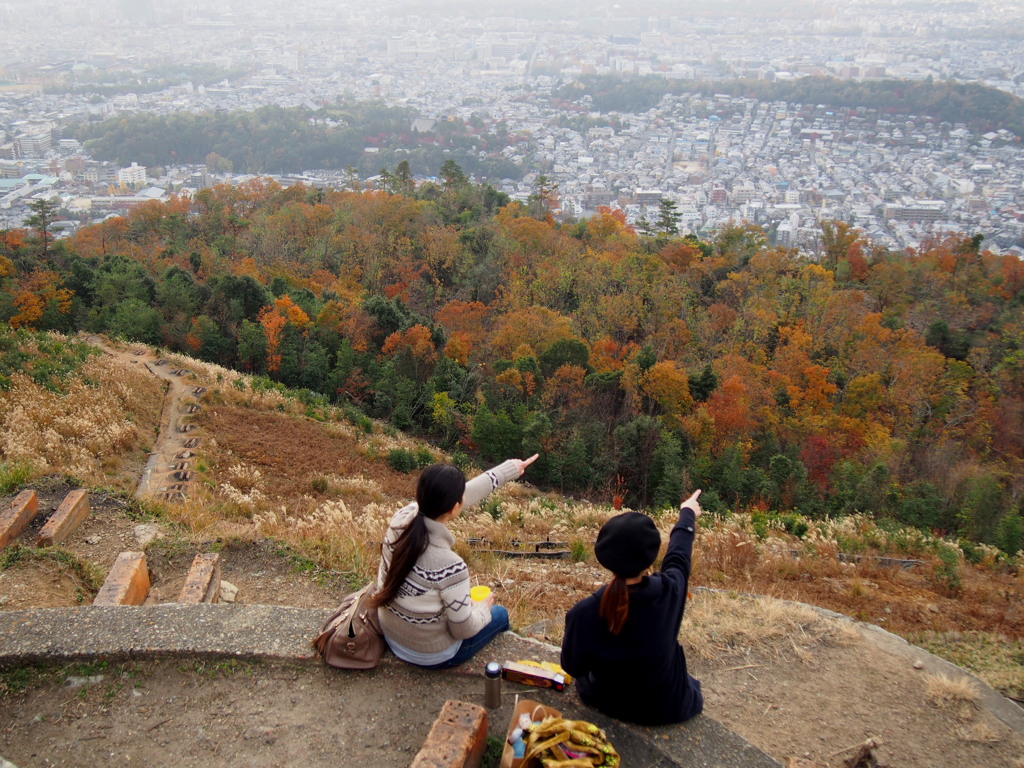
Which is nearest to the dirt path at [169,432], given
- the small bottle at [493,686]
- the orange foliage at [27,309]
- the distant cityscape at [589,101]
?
the orange foliage at [27,309]

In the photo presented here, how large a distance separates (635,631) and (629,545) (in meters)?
0.46

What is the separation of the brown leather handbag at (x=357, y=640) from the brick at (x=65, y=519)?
3.60m

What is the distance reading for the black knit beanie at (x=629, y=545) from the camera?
9.23 feet

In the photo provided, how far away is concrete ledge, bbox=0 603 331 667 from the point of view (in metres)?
3.97

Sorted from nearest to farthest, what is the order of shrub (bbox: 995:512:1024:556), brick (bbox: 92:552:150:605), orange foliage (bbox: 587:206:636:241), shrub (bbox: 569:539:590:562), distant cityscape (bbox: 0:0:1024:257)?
brick (bbox: 92:552:150:605), shrub (bbox: 569:539:590:562), shrub (bbox: 995:512:1024:556), orange foliage (bbox: 587:206:636:241), distant cityscape (bbox: 0:0:1024:257)

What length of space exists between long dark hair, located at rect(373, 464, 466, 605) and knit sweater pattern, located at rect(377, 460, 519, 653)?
3 cm

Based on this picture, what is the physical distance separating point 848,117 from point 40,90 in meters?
108

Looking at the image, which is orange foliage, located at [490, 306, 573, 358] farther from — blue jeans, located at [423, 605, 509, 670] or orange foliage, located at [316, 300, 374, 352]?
blue jeans, located at [423, 605, 509, 670]

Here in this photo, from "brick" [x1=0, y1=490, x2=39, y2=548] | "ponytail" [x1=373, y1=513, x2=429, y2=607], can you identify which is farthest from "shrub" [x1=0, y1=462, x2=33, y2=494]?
"ponytail" [x1=373, y1=513, x2=429, y2=607]

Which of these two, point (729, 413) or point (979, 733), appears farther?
point (729, 413)

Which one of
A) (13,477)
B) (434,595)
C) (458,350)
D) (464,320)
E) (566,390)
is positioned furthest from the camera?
(464,320)

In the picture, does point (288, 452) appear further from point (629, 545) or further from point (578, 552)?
point (629, 545)

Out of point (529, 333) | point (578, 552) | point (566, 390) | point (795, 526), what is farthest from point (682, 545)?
point (529, 333)

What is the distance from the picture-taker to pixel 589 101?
105250 millimetres
